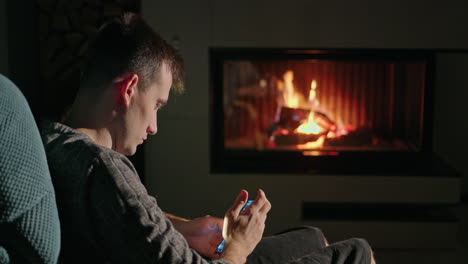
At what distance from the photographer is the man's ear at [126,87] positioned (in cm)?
135

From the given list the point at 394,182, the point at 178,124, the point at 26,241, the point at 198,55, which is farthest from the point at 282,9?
the point at 26,241

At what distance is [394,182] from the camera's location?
2908 millimetres

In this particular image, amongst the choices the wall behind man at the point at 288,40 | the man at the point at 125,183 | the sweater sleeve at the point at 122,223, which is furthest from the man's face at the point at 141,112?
the wall behind man at the point at 288,40

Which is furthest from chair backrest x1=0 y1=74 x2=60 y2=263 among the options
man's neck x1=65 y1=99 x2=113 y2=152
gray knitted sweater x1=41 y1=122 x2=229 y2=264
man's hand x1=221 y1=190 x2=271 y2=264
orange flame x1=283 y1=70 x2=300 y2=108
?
orange flame x1=283 y1=70 x2=300 y2=108

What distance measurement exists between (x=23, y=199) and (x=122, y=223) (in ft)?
0.61

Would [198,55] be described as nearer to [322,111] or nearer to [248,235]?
[322,111]

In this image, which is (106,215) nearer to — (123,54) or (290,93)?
(123,54)

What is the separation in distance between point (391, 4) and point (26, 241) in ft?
7.53

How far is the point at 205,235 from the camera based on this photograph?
1.56 m

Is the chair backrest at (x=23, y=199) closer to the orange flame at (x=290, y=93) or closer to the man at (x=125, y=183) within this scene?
the man at (x=125, y=183)

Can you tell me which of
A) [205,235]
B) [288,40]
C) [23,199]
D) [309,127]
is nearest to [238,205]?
[205,235]

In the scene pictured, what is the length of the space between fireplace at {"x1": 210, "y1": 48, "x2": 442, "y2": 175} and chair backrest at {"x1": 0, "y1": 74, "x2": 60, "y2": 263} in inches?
73.6

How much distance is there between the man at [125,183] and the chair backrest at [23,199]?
7 centimetres

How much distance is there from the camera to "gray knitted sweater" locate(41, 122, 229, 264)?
1.13 meters
